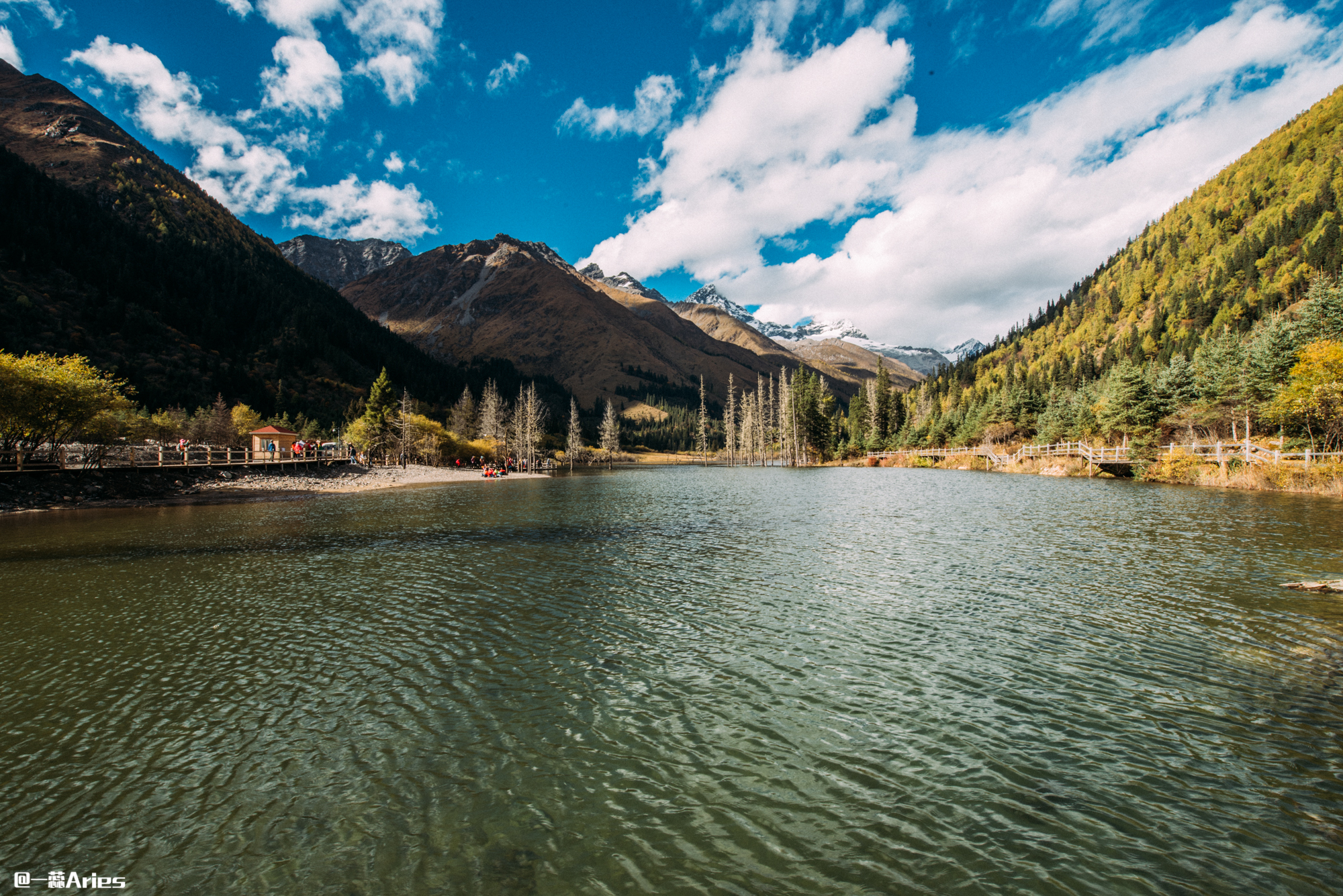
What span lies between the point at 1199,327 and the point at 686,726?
6669 inches

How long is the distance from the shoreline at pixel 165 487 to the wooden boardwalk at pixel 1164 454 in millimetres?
84024

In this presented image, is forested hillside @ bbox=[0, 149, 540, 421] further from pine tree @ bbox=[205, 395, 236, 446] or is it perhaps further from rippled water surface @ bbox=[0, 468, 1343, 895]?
rippled water surface @ bbox=[0, 468, 1343, 895]

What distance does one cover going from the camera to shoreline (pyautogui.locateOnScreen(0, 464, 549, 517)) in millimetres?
44125

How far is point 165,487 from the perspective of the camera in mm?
52594

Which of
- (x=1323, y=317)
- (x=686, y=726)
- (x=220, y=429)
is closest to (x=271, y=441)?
(x=220, y=429)

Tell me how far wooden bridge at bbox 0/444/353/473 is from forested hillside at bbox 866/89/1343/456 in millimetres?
101456

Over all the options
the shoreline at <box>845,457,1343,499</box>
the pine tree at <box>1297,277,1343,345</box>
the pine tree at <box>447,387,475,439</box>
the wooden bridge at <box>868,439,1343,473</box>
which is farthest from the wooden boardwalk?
the pine tree at <box>447,387,475,439</box>

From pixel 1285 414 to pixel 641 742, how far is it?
63540mm

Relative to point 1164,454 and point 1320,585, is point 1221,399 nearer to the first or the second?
point 1164,454

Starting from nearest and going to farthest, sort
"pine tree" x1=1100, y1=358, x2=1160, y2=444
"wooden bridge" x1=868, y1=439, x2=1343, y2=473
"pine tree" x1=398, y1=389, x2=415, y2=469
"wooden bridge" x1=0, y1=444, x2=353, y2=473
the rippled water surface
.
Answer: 1. the rippled water surface
2. "wooden bridge" x1=868, y1=439, x2=1343, y2=473
3. "wooden bridge" x1=0, y1=444, x2=353, y2=473
4. "pine tree" x1=1100, y1=358, x2=1160, y2=444
5. "pine tree" x1=398, y1=389, x2=415, y2=469

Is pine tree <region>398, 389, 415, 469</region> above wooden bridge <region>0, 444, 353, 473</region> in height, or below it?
above

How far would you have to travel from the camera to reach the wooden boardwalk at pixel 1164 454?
1708 inches

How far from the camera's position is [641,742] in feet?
30.2

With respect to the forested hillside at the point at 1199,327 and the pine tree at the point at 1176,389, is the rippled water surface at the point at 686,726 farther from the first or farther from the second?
the pine tree at the point at 1176,389
